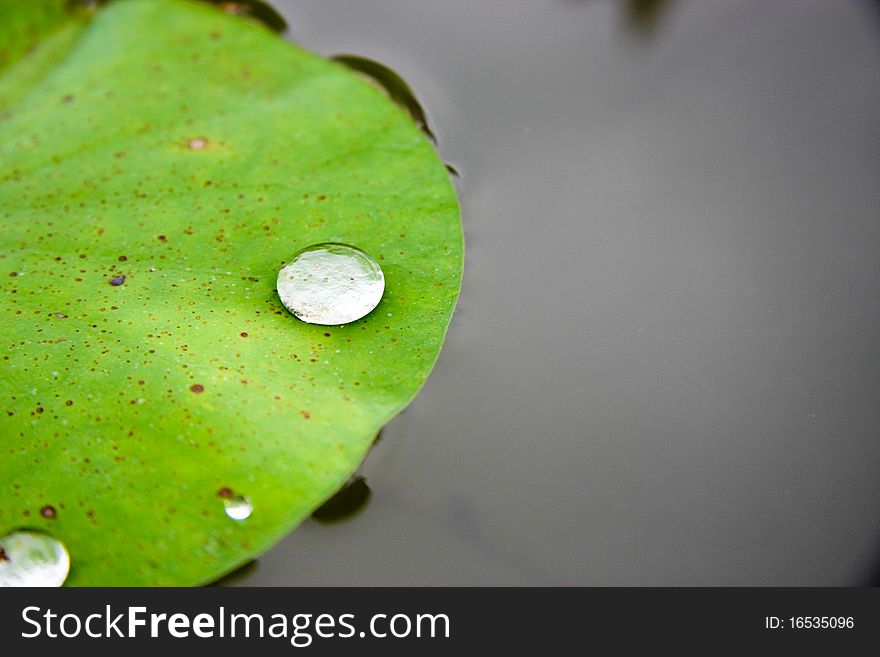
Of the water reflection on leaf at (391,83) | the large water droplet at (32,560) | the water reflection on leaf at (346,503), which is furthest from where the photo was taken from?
the water reflection on leaf at (391,83)

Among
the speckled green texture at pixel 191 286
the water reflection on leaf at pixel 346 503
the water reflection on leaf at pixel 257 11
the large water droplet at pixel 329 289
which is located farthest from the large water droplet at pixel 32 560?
the water reflection on leaf at pixel 257 11

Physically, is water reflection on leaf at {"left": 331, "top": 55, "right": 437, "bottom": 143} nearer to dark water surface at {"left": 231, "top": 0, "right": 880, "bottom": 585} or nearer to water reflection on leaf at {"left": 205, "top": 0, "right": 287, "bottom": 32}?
dark water surface at {"left": 231, "top": 0, "right": 880, "bottom": 585}

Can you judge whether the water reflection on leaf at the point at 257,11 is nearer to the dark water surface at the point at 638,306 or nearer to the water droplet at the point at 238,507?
the dark water surface at the point at 638,306

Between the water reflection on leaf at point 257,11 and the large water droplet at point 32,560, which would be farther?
the water reflection on leaf at point 257,11

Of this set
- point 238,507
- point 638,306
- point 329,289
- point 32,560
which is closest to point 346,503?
point 238,507

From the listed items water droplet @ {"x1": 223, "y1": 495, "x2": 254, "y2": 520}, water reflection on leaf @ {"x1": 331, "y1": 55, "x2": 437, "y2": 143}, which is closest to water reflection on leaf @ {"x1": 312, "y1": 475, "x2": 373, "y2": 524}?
water droplet @ {"x1": 223, "y1": 495, "x2": 254, "y2": 520}
